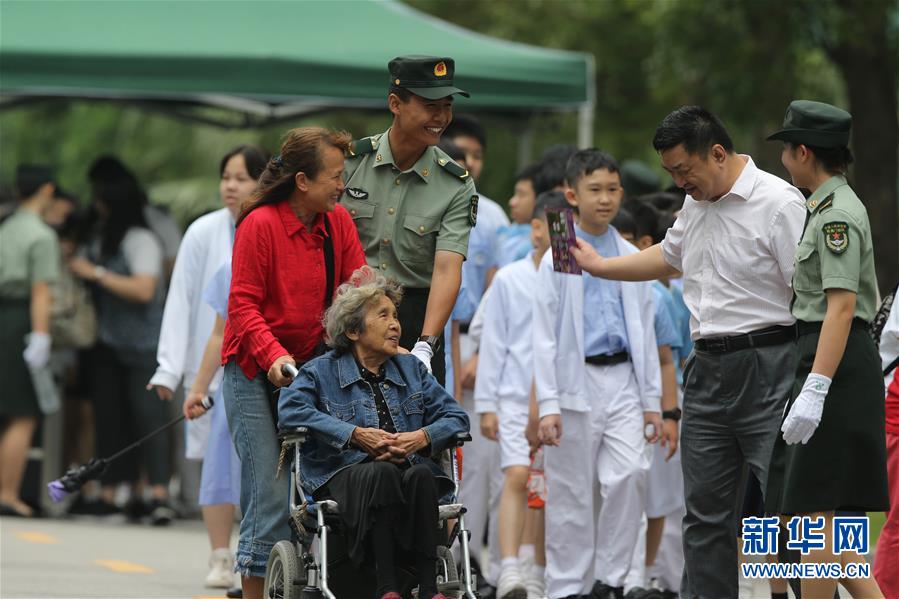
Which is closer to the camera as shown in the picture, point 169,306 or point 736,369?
point 736,369

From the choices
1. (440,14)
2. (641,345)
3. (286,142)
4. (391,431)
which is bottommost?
(391,431)

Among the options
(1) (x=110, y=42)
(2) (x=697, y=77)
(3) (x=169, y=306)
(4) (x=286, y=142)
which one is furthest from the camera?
(2) (x=697, y=77)

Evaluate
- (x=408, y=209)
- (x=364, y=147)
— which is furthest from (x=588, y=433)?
(x=364, y=147)

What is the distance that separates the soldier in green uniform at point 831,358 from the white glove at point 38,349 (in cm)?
709

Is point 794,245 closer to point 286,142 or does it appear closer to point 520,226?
point 286,142

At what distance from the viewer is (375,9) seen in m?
13.8

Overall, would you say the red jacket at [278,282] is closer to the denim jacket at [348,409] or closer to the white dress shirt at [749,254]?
the denim jacket at [348,409]

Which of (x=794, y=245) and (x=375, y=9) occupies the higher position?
(x=375, y=9)

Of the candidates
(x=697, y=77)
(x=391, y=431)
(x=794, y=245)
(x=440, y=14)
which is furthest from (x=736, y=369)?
(x=440, y=14)

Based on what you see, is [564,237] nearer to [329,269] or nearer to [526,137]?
[329,269]

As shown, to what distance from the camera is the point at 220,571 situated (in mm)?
9125

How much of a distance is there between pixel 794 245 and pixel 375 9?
757 cm

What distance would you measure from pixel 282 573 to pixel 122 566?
368cm

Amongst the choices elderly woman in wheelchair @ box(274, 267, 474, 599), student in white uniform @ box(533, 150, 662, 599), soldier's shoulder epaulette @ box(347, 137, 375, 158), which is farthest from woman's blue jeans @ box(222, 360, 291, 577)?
student in white uniform @ box(533, 150, 662, 599)
